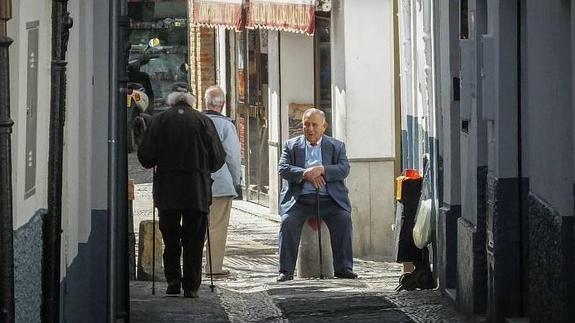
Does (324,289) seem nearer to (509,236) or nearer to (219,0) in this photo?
(509,236)

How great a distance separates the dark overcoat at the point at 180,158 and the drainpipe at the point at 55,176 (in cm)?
534

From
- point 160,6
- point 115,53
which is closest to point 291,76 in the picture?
point 115,53

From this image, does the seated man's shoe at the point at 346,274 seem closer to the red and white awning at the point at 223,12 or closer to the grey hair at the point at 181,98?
the grey hair at the point at 181,98

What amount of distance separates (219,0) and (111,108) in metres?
10.6

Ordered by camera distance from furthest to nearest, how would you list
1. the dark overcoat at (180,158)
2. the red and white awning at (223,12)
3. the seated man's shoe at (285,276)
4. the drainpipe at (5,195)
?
the red and white awning at (223,12) → the seated man's shoe at (285,276) → the dark overcoat at (180,158) → the drainpipe at (5,195)

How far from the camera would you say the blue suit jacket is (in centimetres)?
1798

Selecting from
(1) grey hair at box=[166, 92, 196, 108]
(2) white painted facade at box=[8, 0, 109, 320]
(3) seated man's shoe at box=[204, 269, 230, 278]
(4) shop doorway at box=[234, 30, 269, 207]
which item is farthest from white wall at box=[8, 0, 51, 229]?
(4) shop doorway at box=[234, 30, 269, 207]

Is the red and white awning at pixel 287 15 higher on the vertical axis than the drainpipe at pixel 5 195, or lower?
higher

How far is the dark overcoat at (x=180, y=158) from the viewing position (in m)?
15.8

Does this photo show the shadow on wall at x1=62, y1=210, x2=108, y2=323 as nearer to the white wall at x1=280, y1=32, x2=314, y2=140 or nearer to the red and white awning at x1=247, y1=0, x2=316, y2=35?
the red and white awning at x1=247, y1=0, x2=316, y2=35

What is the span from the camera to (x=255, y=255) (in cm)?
2072

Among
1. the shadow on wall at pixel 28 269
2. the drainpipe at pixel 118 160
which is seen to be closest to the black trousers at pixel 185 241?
the drainpipe at pixel 118 160

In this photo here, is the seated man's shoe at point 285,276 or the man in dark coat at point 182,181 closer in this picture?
the man in dark coat at point 182,181

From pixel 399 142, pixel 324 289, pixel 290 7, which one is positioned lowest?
pixel 324 289
